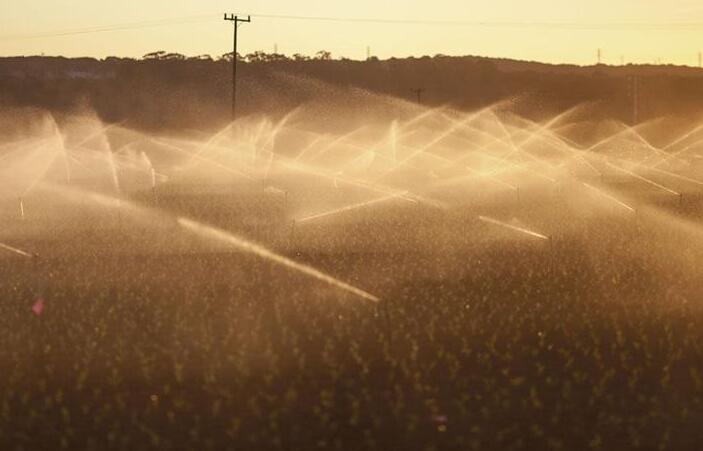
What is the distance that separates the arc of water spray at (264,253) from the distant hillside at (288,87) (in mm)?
90428

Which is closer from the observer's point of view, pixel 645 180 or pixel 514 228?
pixel 514 228

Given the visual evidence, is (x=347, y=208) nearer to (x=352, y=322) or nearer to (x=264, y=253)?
(x=264, y=253)

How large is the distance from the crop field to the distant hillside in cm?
9077

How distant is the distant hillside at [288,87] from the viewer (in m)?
135

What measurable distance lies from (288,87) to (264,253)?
122703 millimetres

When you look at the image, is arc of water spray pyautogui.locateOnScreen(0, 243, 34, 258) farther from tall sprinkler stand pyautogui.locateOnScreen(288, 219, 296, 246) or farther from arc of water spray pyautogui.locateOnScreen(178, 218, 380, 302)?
tall sprinkler stand pyautogui.locateOnScreen(288, 219, 296, 246)

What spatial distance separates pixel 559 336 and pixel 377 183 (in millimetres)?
41858

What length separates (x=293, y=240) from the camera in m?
27.8

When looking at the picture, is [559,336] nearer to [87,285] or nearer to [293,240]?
[87,285]

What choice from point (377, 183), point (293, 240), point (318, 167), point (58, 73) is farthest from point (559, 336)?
point (58, 73)

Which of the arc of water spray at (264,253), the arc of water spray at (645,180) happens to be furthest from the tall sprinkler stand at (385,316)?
the arc of water spray at (645,180)

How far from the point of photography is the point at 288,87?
5763 inches

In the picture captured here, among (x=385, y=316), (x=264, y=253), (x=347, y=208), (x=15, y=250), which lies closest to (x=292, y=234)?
(x=264, y=253)

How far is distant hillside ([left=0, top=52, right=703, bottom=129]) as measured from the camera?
442 feet
